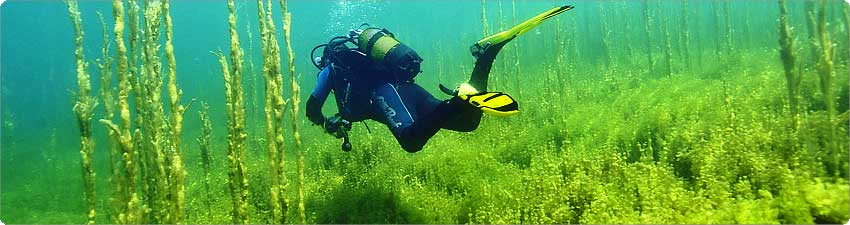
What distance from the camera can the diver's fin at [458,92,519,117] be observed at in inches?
135

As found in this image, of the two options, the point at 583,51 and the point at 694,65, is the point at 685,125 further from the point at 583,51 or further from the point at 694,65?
the point at 583,51

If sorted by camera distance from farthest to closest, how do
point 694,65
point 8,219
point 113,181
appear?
point 694,65
point 8,219
point 113,181

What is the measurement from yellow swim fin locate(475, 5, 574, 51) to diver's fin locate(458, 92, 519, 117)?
3.53 ft

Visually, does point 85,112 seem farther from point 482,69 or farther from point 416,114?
point 482,69

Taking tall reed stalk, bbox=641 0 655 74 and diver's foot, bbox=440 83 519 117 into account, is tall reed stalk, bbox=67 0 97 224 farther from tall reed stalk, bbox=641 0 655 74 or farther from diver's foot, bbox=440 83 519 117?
tall reed stalk, bbox=641 0 655 74

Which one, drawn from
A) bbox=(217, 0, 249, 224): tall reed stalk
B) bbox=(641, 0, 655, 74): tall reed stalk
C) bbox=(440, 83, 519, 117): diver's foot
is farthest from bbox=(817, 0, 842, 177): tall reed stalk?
bbox=(641, 0, 655, 74): tall reed stalk

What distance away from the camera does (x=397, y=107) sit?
4.55m

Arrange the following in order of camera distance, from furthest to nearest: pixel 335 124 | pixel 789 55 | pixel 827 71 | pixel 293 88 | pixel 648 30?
pixel 648 30 < pixel 335 124 < pixel 789 55 < pixel 827 71 < pixel 293 88

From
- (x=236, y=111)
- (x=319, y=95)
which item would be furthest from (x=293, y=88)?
(x=319, y=95)

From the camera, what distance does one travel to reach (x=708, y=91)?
7.84 meters

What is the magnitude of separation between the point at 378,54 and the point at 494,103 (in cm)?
170

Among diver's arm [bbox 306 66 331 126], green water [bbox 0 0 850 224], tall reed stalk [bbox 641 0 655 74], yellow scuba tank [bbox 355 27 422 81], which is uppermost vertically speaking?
tall reed stalk [bbox 641 0 655 74]

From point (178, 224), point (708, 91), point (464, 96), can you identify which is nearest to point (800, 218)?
point (464, 96)

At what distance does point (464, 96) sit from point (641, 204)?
7.87 feet
